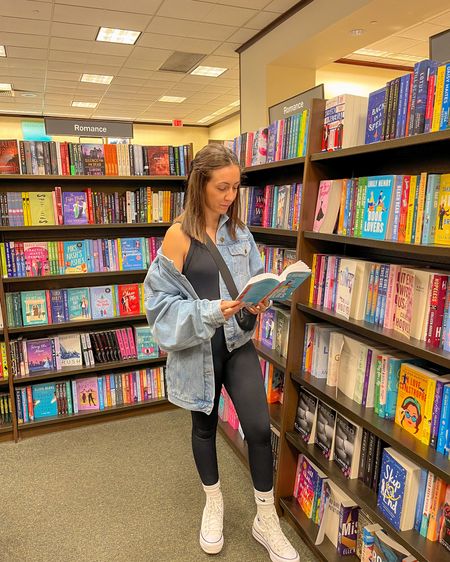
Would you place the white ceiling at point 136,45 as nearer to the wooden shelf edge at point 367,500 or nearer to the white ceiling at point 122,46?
the white ceiling at point 122,46

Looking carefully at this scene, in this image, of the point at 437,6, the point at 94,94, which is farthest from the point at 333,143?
the point at 94,94

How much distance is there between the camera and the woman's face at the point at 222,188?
160 cm

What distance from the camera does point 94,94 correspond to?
792 centimetres

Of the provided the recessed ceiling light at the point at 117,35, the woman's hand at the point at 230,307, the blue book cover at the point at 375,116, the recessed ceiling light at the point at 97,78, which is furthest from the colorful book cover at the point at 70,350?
the recessed ceiling light at the point at 97,78

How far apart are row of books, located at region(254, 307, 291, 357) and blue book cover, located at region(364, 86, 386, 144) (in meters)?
0.90

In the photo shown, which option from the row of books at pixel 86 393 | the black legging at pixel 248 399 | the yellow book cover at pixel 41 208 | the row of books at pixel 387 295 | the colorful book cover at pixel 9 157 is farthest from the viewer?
the row of books at pixel 86 393

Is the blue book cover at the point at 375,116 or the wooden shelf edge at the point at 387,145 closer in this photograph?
the wooden shelf edge at the point at 387,145

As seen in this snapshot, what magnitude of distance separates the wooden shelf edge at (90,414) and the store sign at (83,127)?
1860 millimetres

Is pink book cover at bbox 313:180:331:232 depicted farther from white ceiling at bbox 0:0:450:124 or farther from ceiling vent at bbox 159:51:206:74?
→ ceiling vent at bbox 159:51:206:74

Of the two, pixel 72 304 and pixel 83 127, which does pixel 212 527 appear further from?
pixel 83 127

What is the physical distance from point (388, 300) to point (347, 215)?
1.21ft

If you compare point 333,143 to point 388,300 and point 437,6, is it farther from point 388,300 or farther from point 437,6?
point 437,6

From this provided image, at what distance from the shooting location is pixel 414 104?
4.48ft

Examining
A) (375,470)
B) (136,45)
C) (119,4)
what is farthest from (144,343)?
(136,45)
